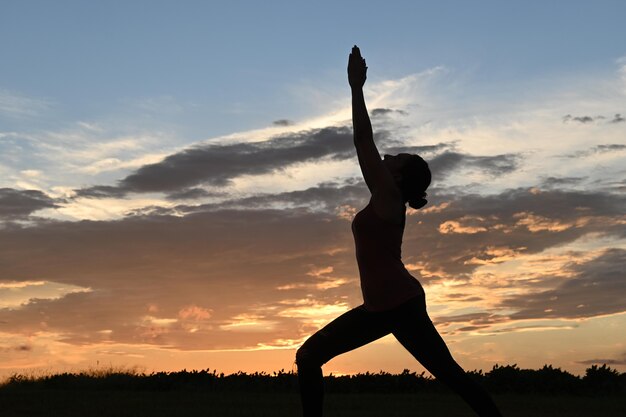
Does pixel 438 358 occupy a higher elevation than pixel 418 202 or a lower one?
lower

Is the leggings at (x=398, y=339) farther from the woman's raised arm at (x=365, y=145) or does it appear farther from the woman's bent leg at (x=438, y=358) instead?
the woman's raised arm at (x=365, y=145)

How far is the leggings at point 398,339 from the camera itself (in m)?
6.20

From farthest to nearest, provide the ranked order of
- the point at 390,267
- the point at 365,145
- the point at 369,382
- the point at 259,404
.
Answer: the point at 369,382 < the point at 259,404 < the point at 390,267 < the point at 365,145

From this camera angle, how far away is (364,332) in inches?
258

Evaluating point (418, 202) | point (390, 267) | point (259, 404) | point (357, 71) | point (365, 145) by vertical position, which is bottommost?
point (259, 404)

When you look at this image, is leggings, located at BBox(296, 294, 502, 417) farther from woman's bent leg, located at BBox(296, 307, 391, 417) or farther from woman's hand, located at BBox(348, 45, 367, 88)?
woman's hand, located at BBox(348, 45, 367, 88)

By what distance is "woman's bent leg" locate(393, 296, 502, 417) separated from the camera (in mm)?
6184

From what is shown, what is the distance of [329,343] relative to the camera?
6.69 metres

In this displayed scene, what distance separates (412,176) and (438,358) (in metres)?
1.37

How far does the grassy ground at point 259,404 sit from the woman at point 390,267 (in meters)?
5.49

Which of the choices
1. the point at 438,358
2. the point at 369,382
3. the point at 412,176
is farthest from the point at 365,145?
the point at 369,382

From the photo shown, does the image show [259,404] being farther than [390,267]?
Yes

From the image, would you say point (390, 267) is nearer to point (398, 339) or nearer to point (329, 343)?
point (398, 339)

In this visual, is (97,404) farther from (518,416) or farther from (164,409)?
(518,416)
